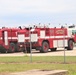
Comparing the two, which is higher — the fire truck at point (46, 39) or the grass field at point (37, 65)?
the fire truck at point (46, 39)

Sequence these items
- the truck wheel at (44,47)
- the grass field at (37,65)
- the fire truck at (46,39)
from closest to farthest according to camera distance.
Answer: the grass field at (37,65), the fire truck at (46,39), the truck wheel at (44,47)

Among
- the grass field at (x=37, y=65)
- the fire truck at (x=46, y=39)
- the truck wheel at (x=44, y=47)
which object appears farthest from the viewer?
the truck wheel at (x=44, y=47)

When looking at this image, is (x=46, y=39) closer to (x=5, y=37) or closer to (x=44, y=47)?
(x=44, y=47)

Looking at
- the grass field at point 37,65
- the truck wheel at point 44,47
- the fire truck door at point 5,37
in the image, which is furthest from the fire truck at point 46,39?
the grass field at point 37,65

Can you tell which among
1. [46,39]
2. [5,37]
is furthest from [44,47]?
[5,37]

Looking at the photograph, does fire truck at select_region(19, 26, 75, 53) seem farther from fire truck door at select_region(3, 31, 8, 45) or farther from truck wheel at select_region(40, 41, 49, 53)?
fire truck door at select_region(3, 31, 8, 45)

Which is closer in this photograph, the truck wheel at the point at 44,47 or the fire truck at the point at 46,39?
the fire truck at the point at 46,39

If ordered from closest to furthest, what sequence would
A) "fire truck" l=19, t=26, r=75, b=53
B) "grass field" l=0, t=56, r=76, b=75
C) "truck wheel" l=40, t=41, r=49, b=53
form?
"grass field" l=0, t=56, r=76, b=75
"fire truck" l=19, t=26, r=75, b=53
"truck wheel" l=40, t=41, r=49, b=53

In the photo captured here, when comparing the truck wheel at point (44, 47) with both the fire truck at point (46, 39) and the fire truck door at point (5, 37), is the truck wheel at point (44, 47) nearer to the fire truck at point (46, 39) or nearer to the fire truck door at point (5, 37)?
the fire truck at point (46, 39)

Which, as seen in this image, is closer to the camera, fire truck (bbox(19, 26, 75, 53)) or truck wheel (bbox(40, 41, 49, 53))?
fire truck (bbox(19, 26, 75, 53))

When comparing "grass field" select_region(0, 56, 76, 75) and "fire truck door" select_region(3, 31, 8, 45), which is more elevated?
"fire truck door" select_region(3, 31, 8, 45)

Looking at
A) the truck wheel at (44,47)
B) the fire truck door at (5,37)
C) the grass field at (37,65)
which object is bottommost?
the grass field at (37,65)

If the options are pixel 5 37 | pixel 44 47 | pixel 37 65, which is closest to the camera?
pixel 37 65

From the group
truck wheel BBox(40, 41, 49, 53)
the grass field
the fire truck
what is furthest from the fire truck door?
the grass field
